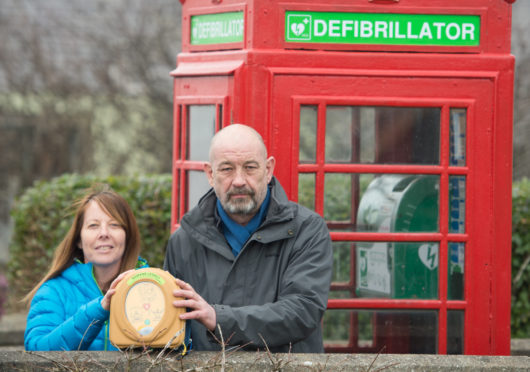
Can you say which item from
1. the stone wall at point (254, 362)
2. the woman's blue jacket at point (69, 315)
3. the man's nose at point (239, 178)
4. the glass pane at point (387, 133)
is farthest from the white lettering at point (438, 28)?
the woman's blue jacket at point (69, 315)

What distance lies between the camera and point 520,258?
5.88 metres

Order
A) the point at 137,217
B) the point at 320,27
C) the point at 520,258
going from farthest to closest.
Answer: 1. the point at 137,217
2. the point at 520,258
3. the point at 320,27

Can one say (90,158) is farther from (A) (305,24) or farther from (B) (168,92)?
(A) (305,24)

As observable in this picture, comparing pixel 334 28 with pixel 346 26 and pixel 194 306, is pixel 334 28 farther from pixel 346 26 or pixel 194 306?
pixel 194 306

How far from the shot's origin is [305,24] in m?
3.83

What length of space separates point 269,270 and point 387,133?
1042 millimetres

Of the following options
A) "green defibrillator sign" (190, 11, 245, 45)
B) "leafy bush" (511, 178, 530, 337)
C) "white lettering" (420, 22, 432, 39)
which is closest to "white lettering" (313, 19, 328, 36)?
"green defibrillator sign" (190, 11, 245, 45)

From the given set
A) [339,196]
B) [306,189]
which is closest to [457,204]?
[339,196]

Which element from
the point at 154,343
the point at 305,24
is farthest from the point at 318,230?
the point at 305,24

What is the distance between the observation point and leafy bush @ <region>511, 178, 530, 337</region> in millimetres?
5816

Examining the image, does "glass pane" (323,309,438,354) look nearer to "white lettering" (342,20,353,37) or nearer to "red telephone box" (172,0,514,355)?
"red telephone box" (172,0,514,355)

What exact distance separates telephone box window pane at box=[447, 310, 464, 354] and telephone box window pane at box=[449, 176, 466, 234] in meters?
0.38

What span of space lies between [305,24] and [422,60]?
0.55 m

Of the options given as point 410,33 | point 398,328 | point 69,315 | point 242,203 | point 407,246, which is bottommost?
point 398,328
